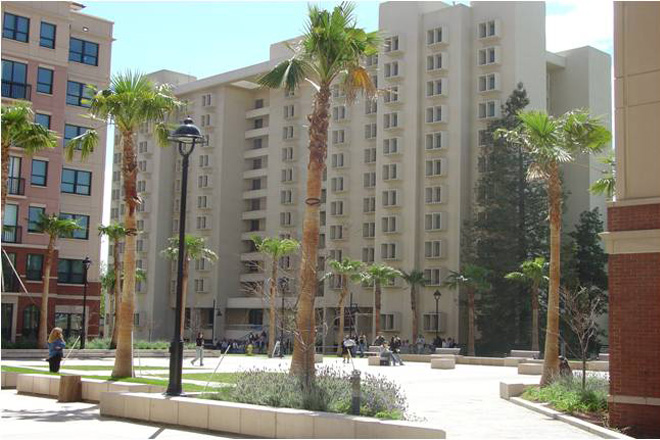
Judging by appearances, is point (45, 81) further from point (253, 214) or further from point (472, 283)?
point (253, 214)

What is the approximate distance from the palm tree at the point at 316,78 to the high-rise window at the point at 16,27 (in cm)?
4096

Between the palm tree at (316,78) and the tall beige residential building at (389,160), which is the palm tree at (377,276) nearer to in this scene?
the tall beige residential building at (389,160)

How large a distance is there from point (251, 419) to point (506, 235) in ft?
179

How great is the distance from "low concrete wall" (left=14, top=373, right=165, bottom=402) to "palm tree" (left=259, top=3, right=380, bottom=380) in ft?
12.9

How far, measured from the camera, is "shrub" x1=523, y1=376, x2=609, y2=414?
58.9ft

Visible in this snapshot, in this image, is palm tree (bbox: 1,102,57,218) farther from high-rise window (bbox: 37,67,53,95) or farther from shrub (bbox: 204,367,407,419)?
high-rise window (bbox: 37,67,53,95)

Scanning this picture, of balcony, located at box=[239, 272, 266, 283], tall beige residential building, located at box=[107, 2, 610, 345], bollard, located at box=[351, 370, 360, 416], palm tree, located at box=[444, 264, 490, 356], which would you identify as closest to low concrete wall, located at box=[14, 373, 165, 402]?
bollard, located at box=[351, 370, 360, 416]

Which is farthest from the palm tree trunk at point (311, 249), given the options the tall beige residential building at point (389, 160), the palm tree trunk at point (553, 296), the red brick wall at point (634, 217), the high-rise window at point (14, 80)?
the tall beige residential building at point (389, 160)

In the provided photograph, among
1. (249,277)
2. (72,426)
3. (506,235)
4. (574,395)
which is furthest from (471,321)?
(72,426)

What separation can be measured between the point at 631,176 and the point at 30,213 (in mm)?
46875

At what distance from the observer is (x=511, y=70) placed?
2874 inches

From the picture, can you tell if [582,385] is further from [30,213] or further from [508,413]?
[30,213]

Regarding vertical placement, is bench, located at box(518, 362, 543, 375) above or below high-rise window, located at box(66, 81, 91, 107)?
below

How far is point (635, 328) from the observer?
15680 millimetres
